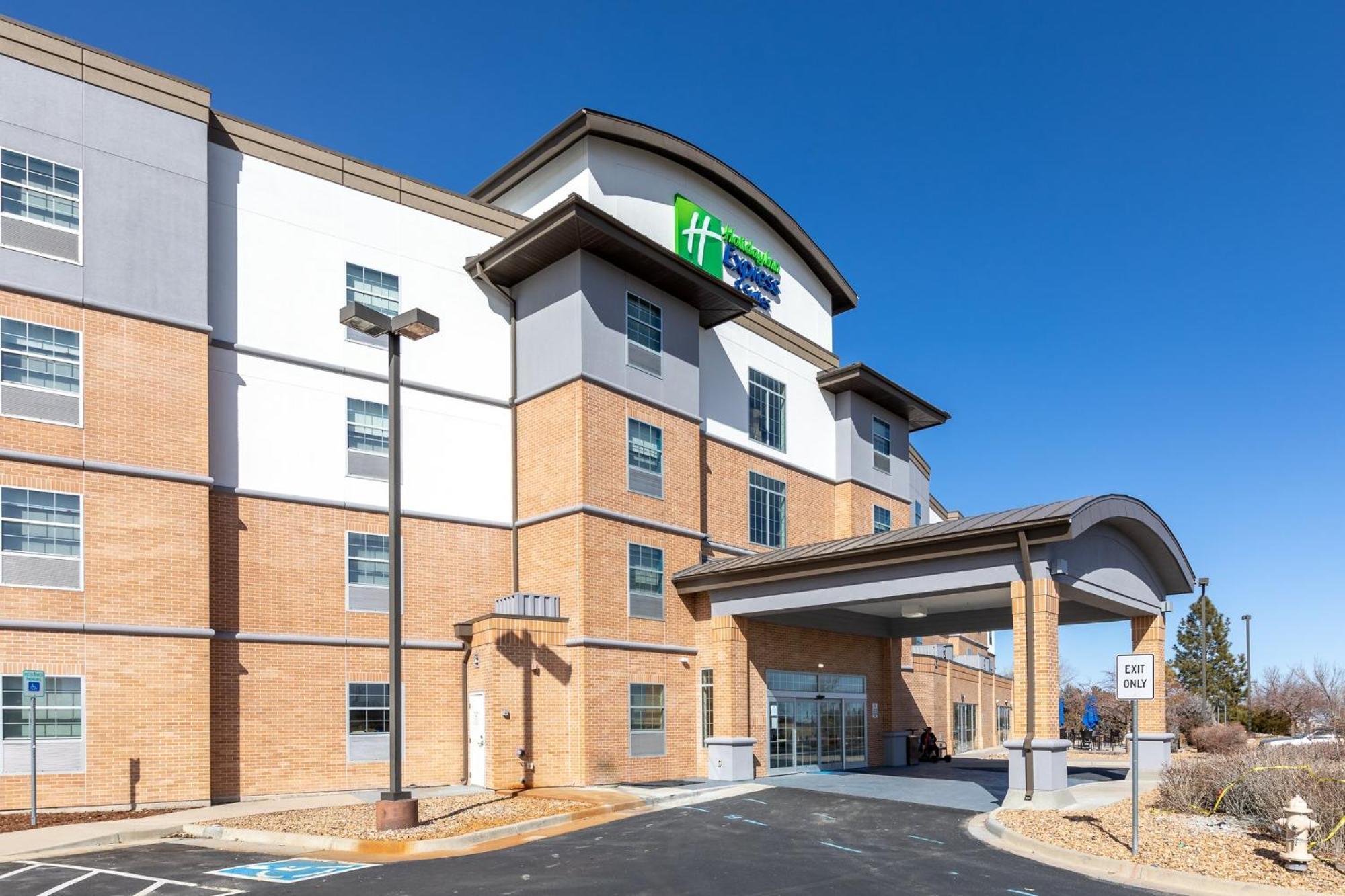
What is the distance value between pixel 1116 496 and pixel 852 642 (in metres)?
11.1

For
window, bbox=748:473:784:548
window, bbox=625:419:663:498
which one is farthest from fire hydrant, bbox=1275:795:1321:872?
window, bbox=748:473:784:548

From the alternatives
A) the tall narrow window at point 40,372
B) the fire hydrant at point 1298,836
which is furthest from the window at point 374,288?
the fire hydrant at point 1298,836

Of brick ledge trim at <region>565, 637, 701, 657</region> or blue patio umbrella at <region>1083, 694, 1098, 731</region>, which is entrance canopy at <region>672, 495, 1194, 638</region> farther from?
blue patio umbrella at <region>1083, 694, 1098, 731</region>

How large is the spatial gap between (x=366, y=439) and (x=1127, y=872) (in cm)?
1724

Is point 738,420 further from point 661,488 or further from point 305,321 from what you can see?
point 305,321

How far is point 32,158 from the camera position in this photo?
18.4 meters

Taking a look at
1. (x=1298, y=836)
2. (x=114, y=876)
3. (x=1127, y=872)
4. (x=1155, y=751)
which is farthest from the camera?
(x=1155, y=751)

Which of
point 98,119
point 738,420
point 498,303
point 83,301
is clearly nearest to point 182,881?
point 83,301

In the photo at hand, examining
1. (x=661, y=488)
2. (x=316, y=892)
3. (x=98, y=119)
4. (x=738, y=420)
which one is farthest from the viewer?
(x=738, y=420)

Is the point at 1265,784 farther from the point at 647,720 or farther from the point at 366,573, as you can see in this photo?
the point at 366,573

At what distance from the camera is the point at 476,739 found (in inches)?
893

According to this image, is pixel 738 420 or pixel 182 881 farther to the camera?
pixel 738 420

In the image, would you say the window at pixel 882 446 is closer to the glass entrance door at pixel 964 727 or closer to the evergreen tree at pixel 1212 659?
the glass entrance door at pixel 964 727

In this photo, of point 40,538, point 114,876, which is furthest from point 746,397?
point 114,876
